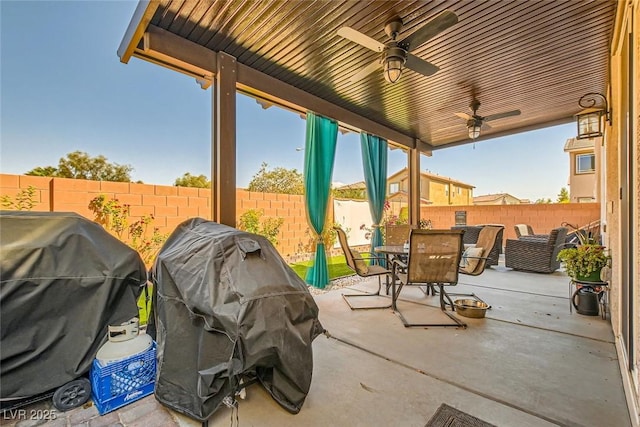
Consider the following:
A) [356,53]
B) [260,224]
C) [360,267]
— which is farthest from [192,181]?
[356,53]

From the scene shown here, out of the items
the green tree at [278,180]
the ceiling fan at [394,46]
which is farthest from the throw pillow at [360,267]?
the green tree at [278,180]

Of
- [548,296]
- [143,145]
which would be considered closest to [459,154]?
[548,296]

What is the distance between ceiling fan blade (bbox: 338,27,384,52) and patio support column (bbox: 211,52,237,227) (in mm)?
1429

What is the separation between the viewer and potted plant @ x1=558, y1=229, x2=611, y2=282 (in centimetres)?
318

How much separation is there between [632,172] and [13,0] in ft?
16.9

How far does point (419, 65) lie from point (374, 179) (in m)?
2.93

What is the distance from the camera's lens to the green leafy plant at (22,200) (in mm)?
2791

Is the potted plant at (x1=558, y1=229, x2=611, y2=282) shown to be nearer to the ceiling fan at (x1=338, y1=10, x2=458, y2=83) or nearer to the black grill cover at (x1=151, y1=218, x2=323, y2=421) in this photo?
the ceiling fan at (x1=338, y1=10, x2=458, y2=83)

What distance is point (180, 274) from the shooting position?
1.75 metres

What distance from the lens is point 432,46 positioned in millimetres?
3160

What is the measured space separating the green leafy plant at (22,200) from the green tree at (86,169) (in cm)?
20

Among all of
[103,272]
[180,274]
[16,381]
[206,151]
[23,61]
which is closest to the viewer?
[16,381]

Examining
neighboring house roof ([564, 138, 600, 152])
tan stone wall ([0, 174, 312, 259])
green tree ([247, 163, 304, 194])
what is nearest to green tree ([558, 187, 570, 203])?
neighboring house roof ([564, 138, 600, 152])

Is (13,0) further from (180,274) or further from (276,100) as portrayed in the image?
(180,274)
